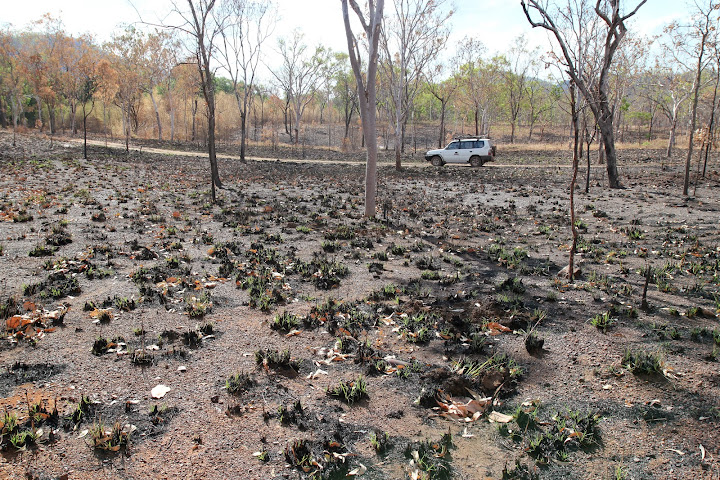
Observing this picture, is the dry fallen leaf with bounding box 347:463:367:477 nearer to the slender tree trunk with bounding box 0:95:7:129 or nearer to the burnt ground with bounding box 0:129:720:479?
the burnt ground with bounding box 0:129:720:479

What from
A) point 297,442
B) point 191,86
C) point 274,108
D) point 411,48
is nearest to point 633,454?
point 297,442

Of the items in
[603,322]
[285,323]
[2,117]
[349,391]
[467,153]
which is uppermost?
[2,117]

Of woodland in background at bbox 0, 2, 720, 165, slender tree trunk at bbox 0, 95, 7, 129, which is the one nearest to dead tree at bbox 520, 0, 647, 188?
woodland in background at bbox 0, 2, 720, 165

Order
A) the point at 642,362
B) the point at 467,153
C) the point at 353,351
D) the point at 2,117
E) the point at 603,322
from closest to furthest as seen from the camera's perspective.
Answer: the point at 642,362 < the point at 353,351 < the point at 603,322 < the point at 467,153 < the point at 2,117

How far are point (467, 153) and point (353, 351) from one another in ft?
81.6

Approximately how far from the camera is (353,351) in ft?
15.1

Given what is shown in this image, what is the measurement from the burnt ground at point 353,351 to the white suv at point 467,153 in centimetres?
1762

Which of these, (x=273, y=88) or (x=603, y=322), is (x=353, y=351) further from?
(x=273, y=88)

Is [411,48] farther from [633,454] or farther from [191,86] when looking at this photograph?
[191,86]

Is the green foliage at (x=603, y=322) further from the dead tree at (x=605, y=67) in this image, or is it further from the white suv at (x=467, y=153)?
the white suv at (x=467, y=153)

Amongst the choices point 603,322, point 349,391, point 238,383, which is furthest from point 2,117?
point 603,322

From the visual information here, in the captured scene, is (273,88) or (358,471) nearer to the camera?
(358,471)

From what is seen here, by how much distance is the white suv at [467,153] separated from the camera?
27.2 meters

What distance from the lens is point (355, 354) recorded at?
4547mm
